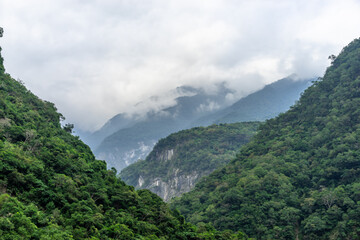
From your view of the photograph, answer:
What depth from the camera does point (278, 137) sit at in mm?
79062

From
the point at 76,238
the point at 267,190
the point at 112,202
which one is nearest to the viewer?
the point at 76,238

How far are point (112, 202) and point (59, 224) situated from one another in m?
11.0

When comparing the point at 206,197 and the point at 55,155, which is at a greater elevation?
the point at 55,155

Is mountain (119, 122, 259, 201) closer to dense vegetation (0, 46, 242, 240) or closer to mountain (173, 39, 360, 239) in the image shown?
mountain (173, 39, 360, 239)

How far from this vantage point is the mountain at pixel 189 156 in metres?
136

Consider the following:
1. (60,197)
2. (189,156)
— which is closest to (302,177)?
(60,197)

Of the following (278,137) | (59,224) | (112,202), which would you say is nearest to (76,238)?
(59,224)

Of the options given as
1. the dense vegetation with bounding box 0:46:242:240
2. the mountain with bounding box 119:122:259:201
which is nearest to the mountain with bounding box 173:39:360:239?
the dense vegetation with bounding box 0:46:242:240

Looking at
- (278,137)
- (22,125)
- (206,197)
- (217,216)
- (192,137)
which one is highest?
(192,137)

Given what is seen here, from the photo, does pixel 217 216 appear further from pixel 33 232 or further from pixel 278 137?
pixel 33 232

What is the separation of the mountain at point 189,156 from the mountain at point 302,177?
51.7m

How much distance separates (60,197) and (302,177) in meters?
43.3

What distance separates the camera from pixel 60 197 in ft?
101

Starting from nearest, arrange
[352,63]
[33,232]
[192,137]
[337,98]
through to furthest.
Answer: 1. [33,232]
2. [337,98]
3. [352,63]
4. [192,137]
